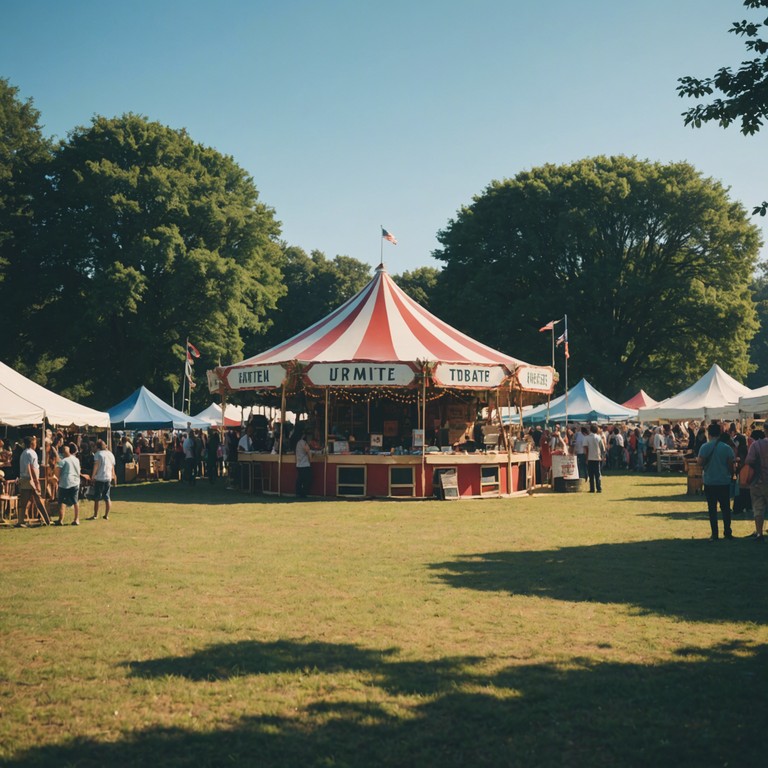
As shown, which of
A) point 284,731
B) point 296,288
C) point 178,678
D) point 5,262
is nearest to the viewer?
point 284,731

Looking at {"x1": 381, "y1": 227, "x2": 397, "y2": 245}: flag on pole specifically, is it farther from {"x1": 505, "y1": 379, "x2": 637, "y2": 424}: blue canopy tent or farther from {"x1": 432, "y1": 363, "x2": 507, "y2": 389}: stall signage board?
{"x1": 505, "y1": 379, "x2": 637, "y2": 424}: blue canopy tent

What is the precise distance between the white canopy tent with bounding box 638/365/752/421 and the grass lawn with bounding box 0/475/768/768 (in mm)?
16365

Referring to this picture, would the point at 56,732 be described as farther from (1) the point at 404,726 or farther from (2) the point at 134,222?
(2) the point at 134,222

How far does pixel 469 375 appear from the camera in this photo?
19.0 metres

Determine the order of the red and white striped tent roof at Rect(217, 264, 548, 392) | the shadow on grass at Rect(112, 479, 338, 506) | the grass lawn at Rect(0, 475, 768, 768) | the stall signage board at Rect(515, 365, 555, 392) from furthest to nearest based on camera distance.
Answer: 1. the stall signage board at Rect(515, 365, 555, 392)
2. the red and white striped tent roof at Rect(217, 264, 548, 392)
3. the shadow on grass at Rect(112, 479, 338, 506)
4. the grass lawn at Rect(0, 475, 768, 768)

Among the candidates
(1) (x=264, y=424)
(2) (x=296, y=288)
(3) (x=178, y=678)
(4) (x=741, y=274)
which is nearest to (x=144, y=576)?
(3) (x=178, y=678)

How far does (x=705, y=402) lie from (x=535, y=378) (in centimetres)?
955

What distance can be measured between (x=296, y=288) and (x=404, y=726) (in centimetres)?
5185

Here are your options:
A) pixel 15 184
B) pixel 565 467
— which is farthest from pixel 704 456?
pixel 15 184

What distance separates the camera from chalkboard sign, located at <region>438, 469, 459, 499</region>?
1870cm

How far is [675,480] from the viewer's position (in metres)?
24.2

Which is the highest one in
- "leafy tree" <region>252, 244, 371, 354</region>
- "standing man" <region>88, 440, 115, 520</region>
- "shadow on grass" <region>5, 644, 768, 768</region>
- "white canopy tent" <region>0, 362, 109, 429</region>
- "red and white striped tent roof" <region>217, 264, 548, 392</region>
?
"leafy tree" <region>252, 244, 371, 354</region>

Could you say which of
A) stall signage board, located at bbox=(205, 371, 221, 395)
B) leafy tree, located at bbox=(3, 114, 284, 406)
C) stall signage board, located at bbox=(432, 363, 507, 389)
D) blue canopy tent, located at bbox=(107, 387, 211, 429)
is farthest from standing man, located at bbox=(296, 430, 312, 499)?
leafy tree, located at bbox=(3, 114, 284, 406)

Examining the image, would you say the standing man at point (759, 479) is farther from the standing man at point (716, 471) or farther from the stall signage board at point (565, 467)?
the stall signage board at point (565, 467)
